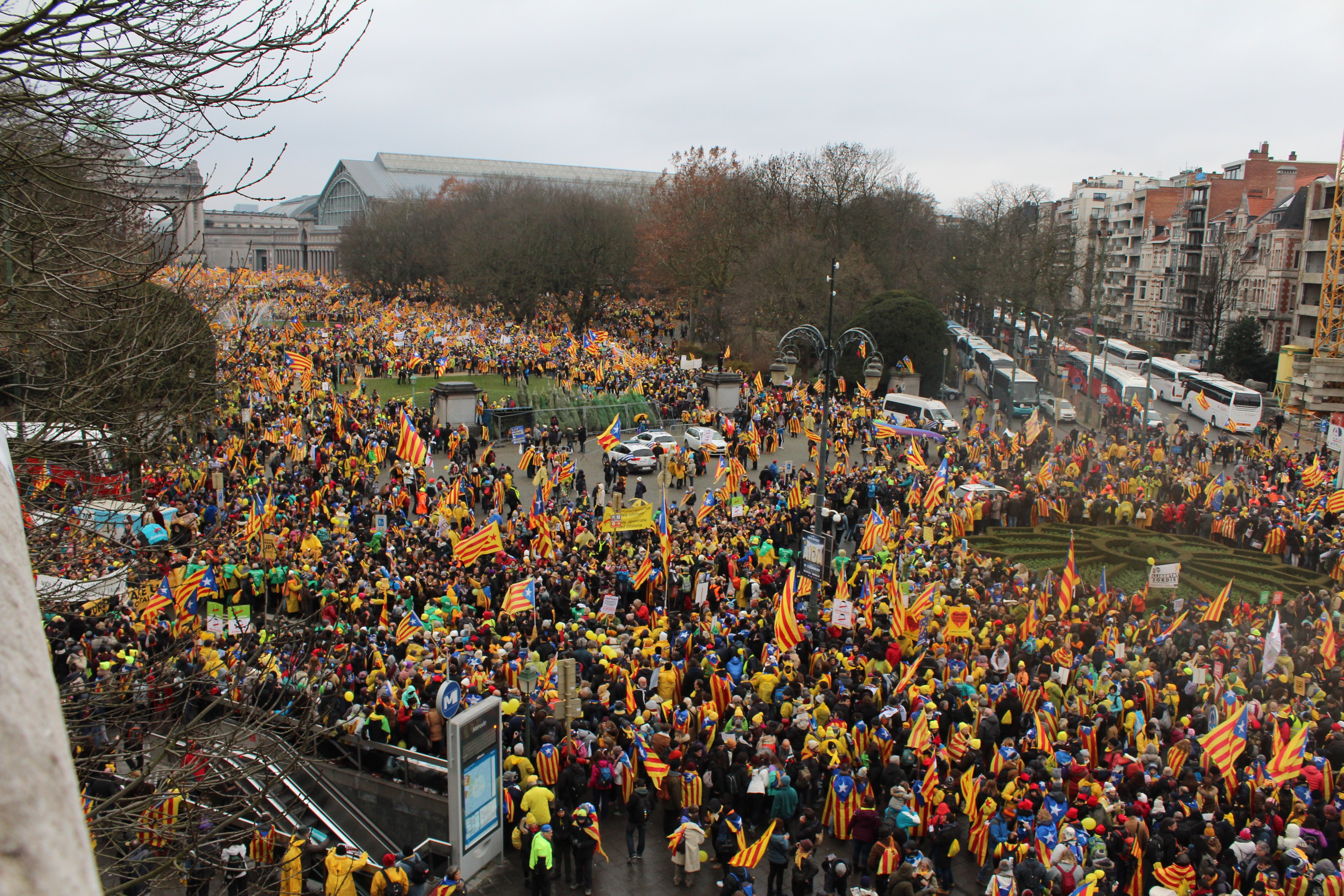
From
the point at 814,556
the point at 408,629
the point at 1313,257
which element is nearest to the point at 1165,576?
the point at 814,556

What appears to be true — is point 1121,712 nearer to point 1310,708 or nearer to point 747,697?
point 1310,708

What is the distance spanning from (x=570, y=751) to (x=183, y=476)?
15.5m

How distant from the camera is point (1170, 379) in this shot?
176 ft

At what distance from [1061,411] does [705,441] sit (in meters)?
17.6

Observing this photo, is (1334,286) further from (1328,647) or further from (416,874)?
(416,874)

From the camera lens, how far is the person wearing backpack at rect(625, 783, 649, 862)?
11234mm

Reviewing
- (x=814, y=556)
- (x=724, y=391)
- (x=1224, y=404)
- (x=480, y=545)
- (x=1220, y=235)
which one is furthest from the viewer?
(x=1220, y=235)

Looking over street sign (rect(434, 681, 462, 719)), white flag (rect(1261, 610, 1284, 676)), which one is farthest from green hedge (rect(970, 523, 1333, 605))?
street sign (rect(434, 681, 462, 719))

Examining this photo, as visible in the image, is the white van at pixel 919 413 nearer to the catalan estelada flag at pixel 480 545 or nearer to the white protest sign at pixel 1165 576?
the white protest sign at pixel 1165 576

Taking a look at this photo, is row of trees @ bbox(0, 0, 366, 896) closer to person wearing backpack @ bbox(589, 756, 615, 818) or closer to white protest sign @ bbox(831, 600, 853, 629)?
person wearing backpack @ bbox(589, 756, 615, 818)

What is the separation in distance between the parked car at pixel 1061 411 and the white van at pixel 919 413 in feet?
12.4

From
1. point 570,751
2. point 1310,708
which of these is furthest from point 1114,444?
point 570,751

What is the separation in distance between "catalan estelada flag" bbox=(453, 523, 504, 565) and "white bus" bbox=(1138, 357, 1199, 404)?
133ft

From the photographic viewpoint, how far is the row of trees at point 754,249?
54625 millimetres
